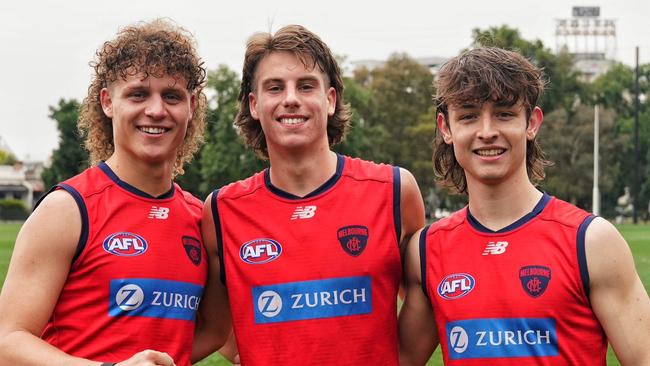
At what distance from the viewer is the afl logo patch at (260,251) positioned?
4.04m

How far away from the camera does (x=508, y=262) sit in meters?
3.65

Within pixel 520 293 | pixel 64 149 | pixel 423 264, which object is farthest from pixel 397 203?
pixel 64 149

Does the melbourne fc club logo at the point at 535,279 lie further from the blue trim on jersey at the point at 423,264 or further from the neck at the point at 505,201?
the blue trim on jersey at the point at 423,264

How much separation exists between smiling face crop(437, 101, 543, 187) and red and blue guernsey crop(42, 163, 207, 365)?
128 centimetres

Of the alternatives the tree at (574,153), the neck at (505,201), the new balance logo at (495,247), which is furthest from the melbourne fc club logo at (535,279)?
the tree at (574,153)

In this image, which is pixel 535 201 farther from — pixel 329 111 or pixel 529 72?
pixel 329 111

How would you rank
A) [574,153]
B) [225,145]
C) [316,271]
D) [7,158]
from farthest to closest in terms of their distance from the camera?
1. [7,158]
2. [574,153]
3. [225,145]
4. [316,271]

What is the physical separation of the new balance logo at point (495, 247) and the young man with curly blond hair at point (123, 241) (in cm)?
125

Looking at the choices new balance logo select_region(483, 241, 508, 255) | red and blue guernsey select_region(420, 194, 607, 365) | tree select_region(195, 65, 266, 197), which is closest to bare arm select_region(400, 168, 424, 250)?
red and blue guernsey select_region(420, 194, 607, 365)

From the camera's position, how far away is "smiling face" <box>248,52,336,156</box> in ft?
13.6

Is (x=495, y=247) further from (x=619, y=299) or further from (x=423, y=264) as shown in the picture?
(x=619, y=299)

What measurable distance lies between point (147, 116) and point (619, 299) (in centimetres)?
206

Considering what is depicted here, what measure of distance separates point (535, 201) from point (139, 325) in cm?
170

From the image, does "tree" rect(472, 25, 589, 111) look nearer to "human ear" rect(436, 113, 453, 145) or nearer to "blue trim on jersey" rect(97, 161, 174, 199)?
"human ear" rect(436, 113, 453, 145)
